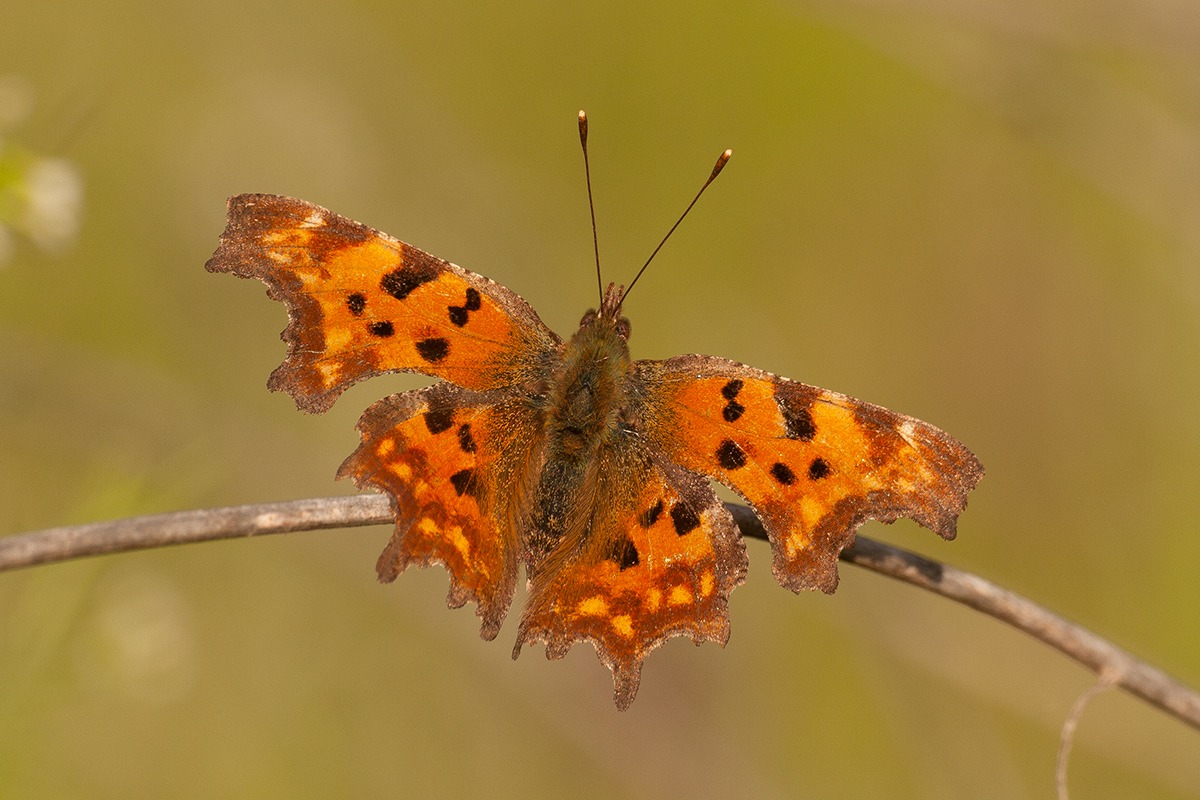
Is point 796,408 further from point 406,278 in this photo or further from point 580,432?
point 406,278

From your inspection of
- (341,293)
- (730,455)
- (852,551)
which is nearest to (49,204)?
(341,293)

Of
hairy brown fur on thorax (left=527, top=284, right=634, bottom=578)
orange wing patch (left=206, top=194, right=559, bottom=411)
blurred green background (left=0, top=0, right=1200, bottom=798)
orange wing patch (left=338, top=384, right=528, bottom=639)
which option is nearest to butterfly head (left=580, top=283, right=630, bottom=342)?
hairy brown fur on thorax (left=527, top=284, right=634, bottom=578)

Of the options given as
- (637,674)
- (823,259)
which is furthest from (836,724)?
(637,674)

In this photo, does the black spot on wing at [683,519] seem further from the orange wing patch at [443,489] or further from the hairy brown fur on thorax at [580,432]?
the orange wing patch at [443,489]

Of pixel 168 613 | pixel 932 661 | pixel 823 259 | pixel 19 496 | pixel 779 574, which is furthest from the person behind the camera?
pixel 823 259

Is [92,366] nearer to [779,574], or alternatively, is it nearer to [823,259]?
[779,574]
